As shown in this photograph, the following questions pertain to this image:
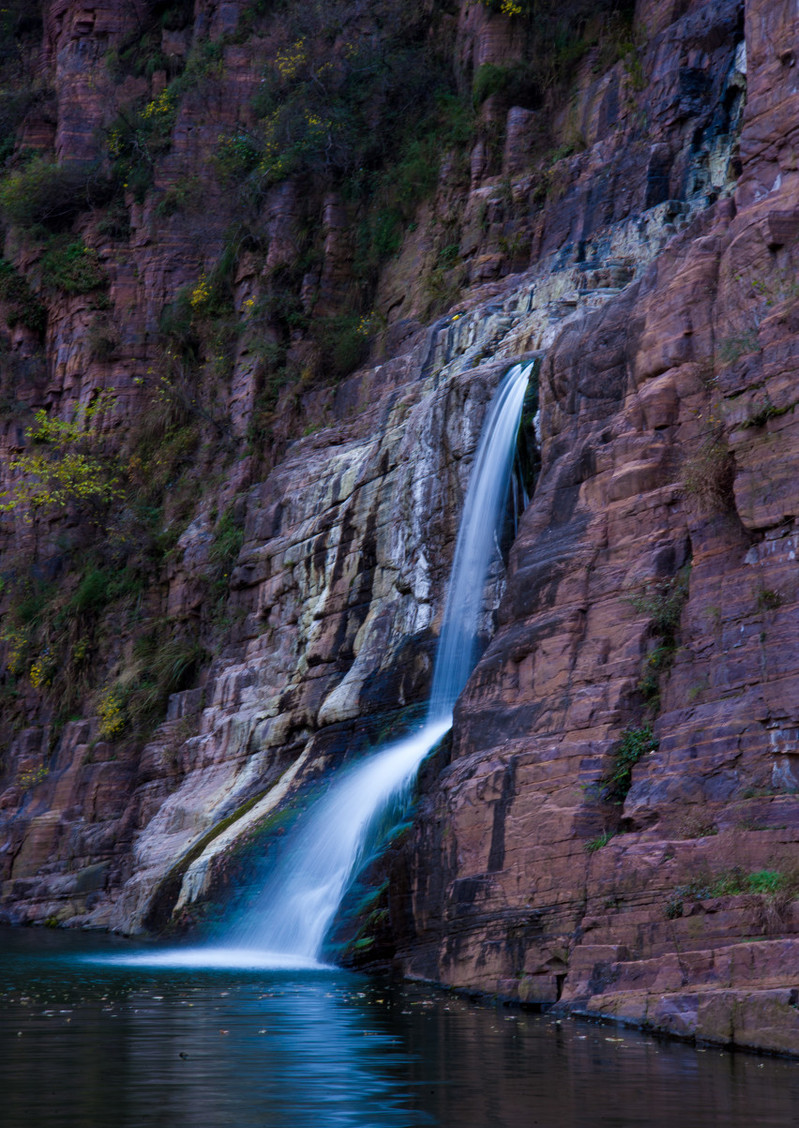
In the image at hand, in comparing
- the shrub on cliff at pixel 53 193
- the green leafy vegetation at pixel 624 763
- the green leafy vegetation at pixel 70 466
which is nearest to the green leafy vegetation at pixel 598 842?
the green leafy vegetation at pixel 624 763

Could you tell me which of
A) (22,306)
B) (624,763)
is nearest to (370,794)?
(624,763)

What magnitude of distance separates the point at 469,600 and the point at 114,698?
46.6ft

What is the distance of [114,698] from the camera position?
109 feet

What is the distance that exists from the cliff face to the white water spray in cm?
65

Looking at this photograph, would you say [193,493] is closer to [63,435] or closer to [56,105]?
[63,435]

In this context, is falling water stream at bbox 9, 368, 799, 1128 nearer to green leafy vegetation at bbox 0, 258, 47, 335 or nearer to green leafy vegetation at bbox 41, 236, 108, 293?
green leafy vegetation at bbox 41, 236, 108, 293

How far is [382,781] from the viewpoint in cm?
2038

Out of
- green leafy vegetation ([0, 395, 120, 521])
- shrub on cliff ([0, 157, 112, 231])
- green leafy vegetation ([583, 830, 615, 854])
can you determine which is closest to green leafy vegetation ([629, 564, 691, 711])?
green leafy vegetation ([583, 830, 615, 854])

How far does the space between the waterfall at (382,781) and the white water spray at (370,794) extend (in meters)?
0.02

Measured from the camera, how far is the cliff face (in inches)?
534

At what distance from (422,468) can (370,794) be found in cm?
636

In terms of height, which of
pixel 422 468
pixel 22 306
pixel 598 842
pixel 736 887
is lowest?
pixel 736 887

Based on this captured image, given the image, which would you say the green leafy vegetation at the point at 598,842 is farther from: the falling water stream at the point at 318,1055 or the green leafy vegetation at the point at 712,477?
the green leafy vegetation at the point at 712,477

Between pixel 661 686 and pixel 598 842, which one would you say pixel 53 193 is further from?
pixel 598 842
